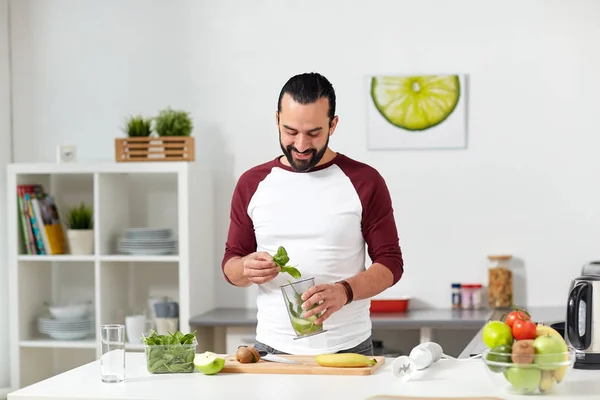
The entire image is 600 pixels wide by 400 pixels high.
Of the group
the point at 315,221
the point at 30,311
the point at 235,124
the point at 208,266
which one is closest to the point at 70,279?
the point at 30,311

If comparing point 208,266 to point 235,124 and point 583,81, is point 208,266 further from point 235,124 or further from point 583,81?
point 583,81

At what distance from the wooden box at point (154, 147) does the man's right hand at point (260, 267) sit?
6.27 ft

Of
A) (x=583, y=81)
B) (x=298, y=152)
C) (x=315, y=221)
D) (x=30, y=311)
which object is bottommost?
(x=30, y=311)

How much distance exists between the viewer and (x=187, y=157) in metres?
4.35

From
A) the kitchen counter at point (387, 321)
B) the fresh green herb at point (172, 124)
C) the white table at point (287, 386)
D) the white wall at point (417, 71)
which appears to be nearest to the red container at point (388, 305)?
the kitchen counter at point (387, 321)

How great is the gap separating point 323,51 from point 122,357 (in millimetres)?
2596

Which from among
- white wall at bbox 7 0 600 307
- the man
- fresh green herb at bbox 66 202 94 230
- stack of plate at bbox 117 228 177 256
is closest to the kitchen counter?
white wall at bbox 7 0 600 307

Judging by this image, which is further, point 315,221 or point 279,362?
point 315,221

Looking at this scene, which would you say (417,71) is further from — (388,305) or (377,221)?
(377,221)

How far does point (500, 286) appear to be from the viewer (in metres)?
4.32

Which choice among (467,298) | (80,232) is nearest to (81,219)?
(80,232)

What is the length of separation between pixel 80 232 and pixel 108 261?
190mm

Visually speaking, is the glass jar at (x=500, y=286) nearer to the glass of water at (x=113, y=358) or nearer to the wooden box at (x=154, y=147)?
the wooden box at (x=154, y=147)

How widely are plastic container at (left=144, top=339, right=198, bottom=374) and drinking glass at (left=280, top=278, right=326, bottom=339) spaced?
0.90 ft
